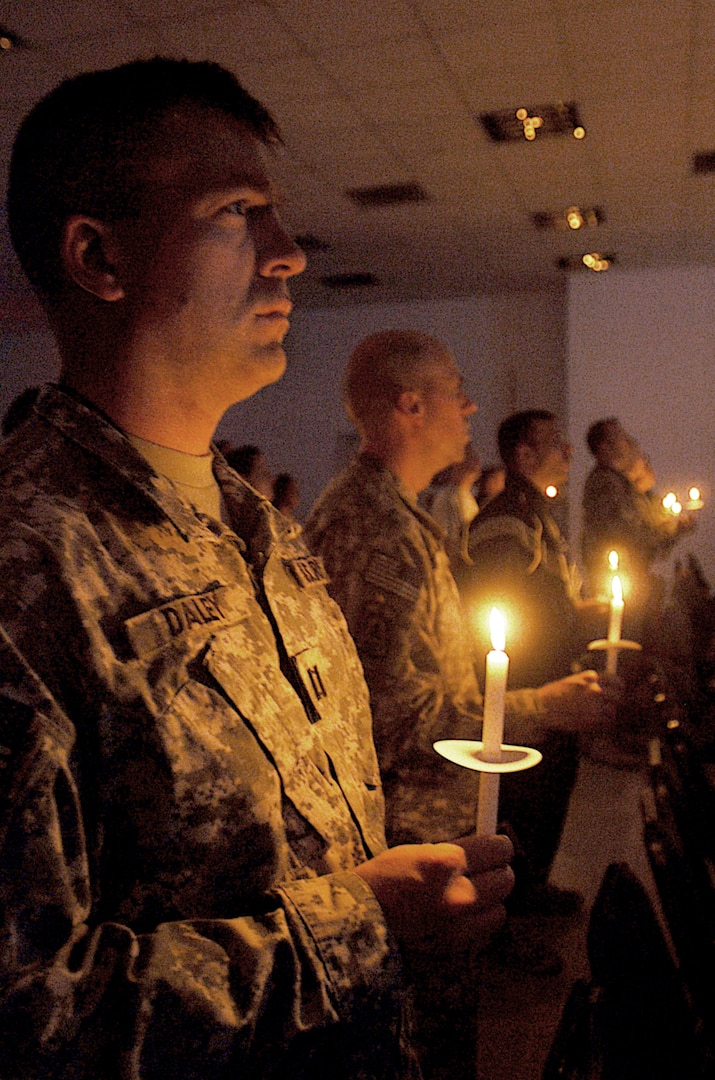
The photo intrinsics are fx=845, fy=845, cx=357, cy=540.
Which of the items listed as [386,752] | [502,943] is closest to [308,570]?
[386,752]

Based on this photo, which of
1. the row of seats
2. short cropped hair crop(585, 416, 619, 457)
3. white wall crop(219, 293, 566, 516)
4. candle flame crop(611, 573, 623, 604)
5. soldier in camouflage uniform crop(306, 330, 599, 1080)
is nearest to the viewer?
the row of seats

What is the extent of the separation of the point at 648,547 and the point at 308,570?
170 inches

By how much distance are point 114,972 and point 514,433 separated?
2721 mm

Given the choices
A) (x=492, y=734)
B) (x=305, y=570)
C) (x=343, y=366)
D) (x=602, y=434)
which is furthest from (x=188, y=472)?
(x=343, y=366)

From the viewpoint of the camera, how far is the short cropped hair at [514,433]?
3104mm

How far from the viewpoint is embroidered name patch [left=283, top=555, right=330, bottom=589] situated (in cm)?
96

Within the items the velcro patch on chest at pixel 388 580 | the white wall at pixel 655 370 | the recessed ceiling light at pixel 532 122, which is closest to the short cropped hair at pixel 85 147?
the velcro patch on chest at pixel 388 580

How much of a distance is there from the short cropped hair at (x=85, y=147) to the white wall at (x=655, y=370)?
25.0ft

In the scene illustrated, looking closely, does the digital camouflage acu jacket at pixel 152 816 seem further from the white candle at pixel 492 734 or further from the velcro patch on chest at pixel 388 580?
the velcro patch on chest at pixel 388 580

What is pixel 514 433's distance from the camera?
10.3 ft

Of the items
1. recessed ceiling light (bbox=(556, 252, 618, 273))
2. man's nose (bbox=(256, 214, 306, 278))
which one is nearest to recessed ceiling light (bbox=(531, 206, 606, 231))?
recessed ceiling light (bbox=(556, 252, 618, 273))

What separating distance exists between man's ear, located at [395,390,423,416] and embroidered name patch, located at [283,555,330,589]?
34.5 inches

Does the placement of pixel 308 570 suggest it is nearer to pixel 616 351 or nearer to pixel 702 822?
pixel 702 822

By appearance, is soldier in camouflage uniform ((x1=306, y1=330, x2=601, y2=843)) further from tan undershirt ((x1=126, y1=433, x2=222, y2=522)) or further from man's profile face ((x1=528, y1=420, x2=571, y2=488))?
man's profile face ((x1=528, y1=420, x2=571, y2=488))
